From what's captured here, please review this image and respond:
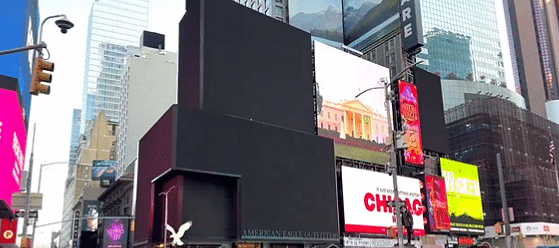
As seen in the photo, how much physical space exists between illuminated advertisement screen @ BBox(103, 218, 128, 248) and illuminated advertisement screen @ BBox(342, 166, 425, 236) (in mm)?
41447

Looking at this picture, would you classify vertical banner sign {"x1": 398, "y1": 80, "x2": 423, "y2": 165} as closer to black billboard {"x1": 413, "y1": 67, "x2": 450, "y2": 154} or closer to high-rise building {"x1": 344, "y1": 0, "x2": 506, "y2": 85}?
black billboard {"x1": 413, "y1": 67, "x2": 450, "y2": 154}

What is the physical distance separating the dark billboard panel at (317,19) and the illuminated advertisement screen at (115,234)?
146 ft

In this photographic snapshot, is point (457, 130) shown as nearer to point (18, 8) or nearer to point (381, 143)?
point (381, 143)

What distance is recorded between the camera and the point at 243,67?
40.1 m

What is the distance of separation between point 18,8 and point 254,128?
17.2 meters

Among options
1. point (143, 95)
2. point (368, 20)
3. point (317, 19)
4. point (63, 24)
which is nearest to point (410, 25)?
point (368, 20)

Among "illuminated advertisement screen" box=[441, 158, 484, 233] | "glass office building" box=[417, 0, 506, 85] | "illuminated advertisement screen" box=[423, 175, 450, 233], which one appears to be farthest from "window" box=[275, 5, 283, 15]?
"glass office building" box=[417, 0, 506, 85]

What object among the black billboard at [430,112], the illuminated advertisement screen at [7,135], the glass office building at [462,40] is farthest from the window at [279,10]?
the illuminated advertisement screen at [7,135]

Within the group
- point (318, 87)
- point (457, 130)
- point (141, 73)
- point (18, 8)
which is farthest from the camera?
point (141, 73)

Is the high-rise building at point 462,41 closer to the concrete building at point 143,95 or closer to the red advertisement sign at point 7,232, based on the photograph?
the concrete building at point 143,95

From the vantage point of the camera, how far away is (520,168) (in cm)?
10388

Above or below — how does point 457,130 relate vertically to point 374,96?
above

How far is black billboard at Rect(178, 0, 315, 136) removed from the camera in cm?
3825

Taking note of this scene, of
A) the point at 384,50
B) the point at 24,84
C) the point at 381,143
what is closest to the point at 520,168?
the point at 384,50
